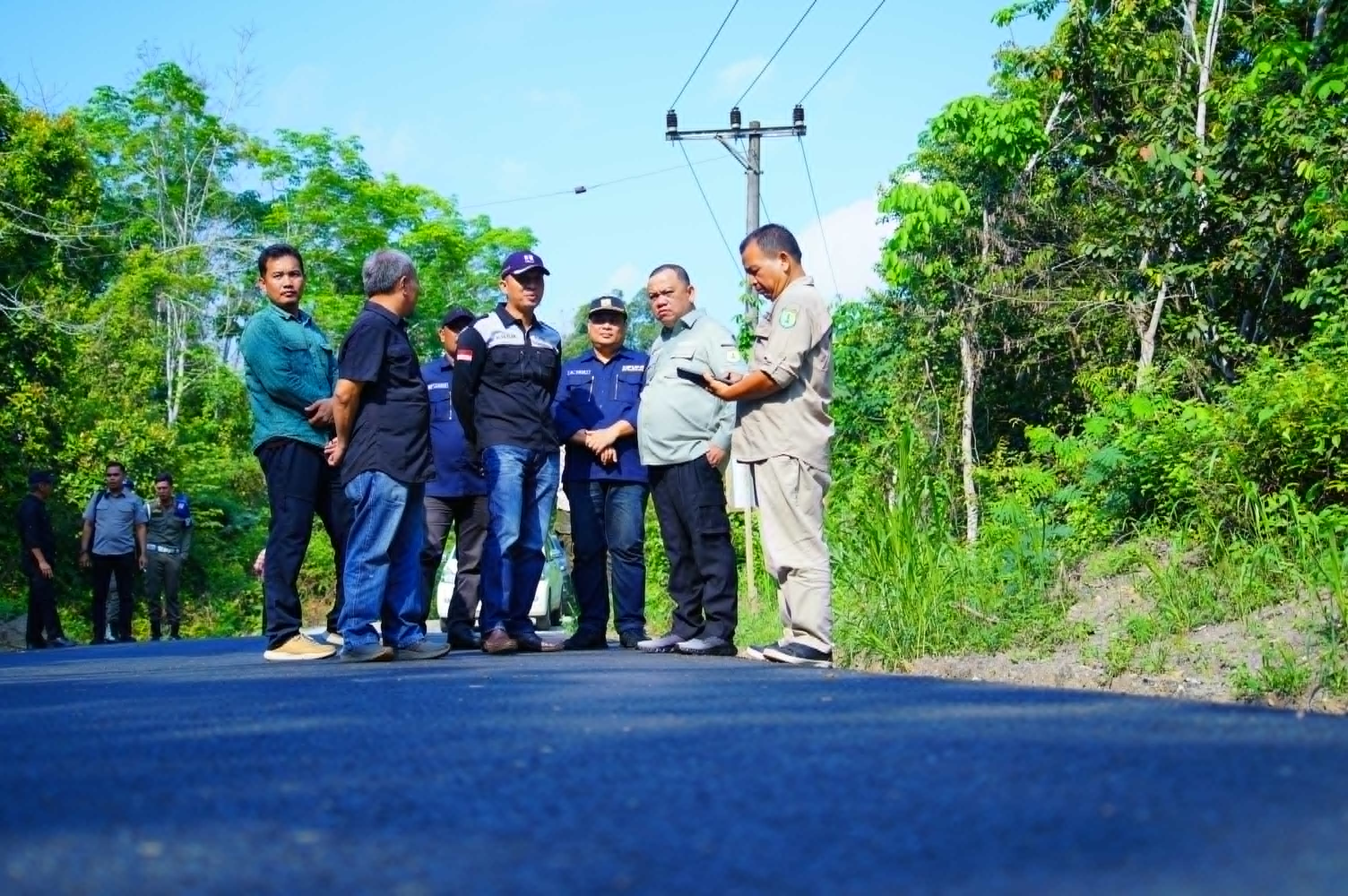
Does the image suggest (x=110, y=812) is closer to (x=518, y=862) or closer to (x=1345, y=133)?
(x=518, y=862)

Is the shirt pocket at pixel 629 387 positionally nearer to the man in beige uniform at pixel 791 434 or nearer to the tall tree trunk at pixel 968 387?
the man in beige uniform at pixel 791 434

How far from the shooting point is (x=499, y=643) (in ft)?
29.5

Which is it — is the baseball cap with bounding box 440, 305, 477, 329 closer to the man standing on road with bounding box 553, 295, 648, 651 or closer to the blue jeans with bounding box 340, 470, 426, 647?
the man standing on road with bounding box 553, 295, 648, 651

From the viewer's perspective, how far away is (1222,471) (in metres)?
10.4

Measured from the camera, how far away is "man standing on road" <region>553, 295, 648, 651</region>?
9.65m

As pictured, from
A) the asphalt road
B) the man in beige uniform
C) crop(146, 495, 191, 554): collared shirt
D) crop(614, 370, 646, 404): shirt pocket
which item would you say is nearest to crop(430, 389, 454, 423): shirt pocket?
crop(614, 370, 646, 404): shirt pocket

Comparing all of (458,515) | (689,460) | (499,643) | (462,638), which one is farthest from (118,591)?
(689,460)

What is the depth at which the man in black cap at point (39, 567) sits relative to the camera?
17.4 m

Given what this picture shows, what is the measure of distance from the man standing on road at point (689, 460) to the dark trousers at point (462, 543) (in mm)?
1213

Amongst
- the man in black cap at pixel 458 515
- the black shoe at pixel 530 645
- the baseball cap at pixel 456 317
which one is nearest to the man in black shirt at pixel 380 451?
the black shoe at pixel 530 645

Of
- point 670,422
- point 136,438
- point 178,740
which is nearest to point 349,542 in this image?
point 670,422

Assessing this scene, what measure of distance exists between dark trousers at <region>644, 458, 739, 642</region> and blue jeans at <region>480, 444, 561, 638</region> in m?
0.63

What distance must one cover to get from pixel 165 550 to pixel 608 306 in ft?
40.7

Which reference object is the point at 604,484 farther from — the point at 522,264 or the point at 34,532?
the point at 34,532
